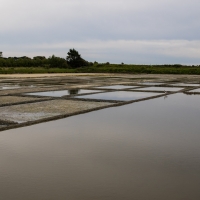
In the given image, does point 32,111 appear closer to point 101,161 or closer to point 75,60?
point 101,161

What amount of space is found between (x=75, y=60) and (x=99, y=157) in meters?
48.0

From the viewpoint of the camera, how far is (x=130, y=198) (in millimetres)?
2986

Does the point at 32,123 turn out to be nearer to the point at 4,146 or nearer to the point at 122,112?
the point at 4,146

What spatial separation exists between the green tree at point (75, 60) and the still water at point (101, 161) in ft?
147

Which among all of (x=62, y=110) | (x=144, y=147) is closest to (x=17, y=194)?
(x=144, y=147)

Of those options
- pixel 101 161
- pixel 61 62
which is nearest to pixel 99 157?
pixel 101 161

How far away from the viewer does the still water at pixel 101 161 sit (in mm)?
3119

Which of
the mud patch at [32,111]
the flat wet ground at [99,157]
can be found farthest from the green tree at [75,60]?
the flat wet ground at [99,157]

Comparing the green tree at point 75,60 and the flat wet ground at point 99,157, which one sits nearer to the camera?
the flat wet ground at point 99,157

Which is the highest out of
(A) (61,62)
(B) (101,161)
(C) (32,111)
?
(A) (61,62)

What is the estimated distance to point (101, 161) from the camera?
156 inches

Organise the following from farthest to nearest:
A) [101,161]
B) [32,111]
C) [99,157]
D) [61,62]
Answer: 1. [61,62]
2. [32,111]
3. [99,157]
4. [101,161]

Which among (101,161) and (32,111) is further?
(32,111)

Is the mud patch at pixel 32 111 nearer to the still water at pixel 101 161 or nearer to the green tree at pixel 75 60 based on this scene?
the still water at pixel 101 161
